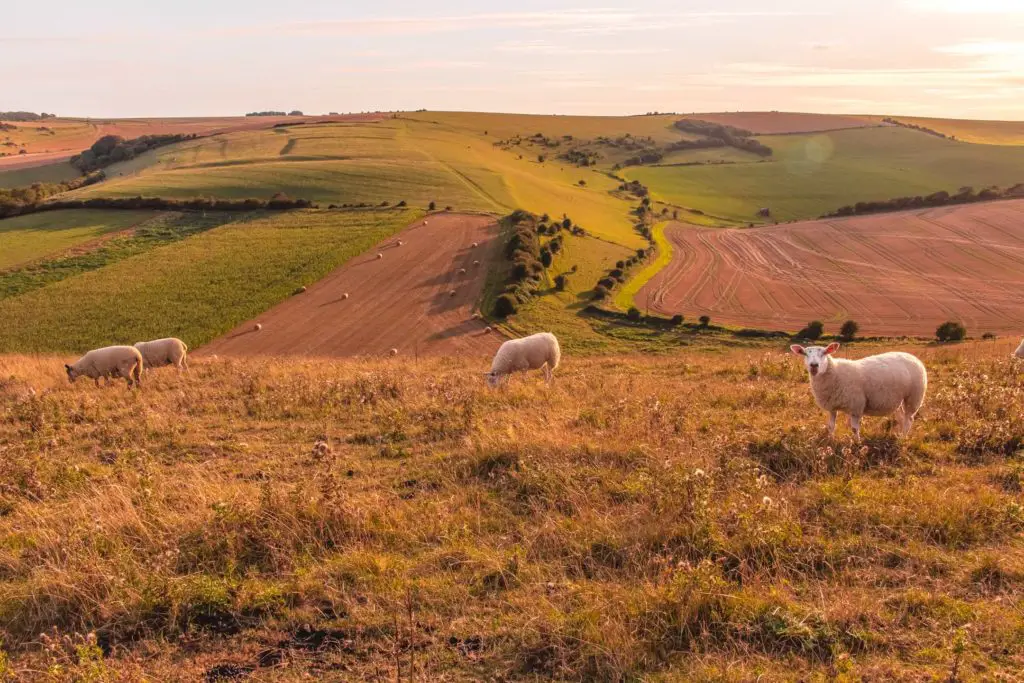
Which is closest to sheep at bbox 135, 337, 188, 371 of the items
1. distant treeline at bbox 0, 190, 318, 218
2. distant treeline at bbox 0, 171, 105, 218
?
distant treeline at bbox 0, 190, 318, 218

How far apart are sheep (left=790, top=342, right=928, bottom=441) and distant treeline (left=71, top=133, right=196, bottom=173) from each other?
143958 mm

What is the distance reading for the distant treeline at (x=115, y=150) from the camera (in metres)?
125

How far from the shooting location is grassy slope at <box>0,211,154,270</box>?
196ft

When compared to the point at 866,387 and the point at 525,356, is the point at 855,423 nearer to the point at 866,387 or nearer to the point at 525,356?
the point at 866,387

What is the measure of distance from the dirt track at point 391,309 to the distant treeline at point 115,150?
95.5m

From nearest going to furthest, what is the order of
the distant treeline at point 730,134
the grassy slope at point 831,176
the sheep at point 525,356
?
the sheep at point 525,356 < the grassy slope at point 831,176 < the distant treeline at point 730,134

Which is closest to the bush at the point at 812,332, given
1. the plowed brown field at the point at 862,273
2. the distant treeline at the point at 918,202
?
the plowed brown field at the point at 862,273

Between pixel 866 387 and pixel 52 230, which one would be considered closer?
pixel 866 387

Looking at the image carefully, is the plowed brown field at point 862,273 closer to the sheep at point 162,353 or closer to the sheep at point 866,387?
the sheep at point 162,353

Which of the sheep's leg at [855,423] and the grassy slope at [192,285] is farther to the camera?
the grassy slope at [192,285]

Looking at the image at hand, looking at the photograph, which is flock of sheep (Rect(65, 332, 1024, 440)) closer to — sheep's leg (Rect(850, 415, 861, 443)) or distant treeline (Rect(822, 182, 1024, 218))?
sheep's leg (Rect(850, 415, 861, 443))

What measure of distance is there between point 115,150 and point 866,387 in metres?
155

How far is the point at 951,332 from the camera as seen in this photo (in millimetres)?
40406

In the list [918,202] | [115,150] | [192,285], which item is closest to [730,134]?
[918,202]
